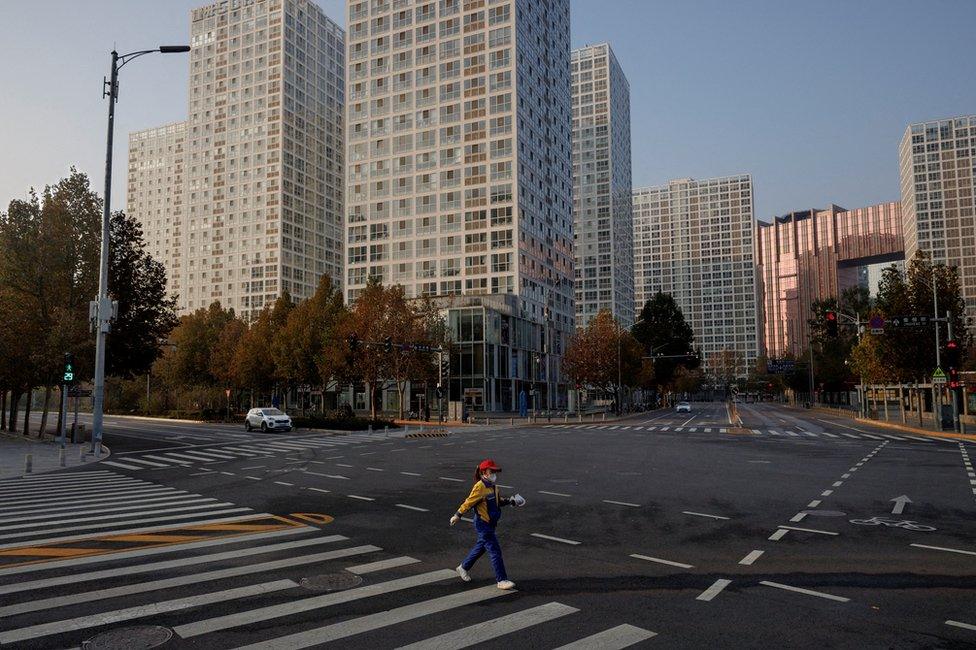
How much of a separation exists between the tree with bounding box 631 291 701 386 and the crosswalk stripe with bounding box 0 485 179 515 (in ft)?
270

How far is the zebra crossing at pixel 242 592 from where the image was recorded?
20.9 ft

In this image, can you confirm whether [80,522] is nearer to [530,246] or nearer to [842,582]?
[842,582]

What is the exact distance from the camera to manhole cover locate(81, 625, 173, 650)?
19.9 feet

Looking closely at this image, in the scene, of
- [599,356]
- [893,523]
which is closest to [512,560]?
[893,523]

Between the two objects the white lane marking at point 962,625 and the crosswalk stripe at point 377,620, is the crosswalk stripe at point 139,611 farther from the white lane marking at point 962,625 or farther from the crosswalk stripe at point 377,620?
the white lane marking at point 962,625

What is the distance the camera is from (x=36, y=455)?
26.9 meters

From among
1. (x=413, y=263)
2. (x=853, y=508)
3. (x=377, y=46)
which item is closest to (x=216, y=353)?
(x=413, y=263)

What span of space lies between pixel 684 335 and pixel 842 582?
90647 millimetres

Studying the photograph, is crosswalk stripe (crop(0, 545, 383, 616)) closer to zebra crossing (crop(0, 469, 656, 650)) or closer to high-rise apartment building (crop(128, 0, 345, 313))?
zebra crossing (crop(0, 469, 656, 650))

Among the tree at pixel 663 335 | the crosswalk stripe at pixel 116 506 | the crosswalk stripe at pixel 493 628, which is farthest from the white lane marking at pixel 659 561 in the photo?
the tree at pixel 663 335

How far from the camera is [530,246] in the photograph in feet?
286

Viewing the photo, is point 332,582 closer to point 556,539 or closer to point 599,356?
point 556,539

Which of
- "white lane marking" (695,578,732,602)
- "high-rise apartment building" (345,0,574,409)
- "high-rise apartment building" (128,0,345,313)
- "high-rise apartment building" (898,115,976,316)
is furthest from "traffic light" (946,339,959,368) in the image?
"high-rise apartment building" (898,115,976,316)

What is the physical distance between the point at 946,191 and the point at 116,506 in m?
221
